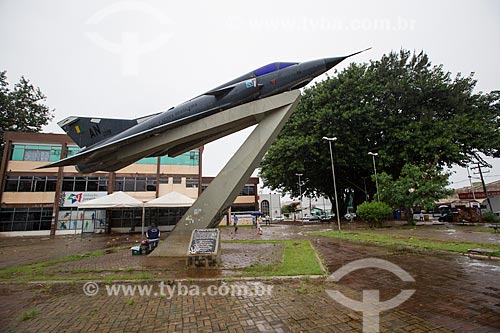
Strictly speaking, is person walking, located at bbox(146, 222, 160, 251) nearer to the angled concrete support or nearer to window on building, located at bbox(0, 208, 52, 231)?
the angled concrete support

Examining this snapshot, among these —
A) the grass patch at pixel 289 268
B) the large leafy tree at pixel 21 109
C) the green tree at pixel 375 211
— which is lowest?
the grass patch at pixel 289 268

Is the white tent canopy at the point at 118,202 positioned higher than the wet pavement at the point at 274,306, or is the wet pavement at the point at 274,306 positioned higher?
the white tent canopy at the point at 118,202

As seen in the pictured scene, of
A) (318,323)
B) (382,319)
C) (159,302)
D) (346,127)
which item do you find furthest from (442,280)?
(346,127)

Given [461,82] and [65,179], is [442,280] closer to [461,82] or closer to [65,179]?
[461,82]

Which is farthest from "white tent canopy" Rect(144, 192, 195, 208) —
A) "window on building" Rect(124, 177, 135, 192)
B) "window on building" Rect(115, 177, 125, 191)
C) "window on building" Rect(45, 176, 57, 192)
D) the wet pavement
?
"window on building" Rect(45, 176, 57, 192)

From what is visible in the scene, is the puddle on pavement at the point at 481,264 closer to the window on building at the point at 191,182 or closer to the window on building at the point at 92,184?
the window on building at the point at 191,182

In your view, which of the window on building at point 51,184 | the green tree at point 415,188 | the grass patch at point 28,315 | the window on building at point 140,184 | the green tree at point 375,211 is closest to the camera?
the grass patch at point 28,315

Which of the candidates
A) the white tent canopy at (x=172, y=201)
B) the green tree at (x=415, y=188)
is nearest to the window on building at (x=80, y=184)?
the white tent canopy at (x=172, y=201)

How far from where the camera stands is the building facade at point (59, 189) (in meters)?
→ 26.2

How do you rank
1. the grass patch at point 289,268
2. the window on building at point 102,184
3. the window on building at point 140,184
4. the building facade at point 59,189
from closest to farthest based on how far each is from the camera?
the grass patch at point 289,268 → the building facade at point 59,189 → the window on building at point 102,184 → the window on building at point 140,184

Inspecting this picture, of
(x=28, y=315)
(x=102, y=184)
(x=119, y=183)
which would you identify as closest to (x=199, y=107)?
(x=28, y=315)

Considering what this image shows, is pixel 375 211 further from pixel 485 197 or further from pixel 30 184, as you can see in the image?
pixel 30 184

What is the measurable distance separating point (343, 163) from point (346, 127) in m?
4.19

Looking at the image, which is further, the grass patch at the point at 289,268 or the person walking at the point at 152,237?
the person walking at the point at 152,237
